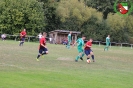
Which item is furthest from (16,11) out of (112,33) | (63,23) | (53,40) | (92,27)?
(112,33)

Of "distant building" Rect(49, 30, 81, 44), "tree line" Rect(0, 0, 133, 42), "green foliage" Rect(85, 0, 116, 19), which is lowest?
"distant building" Rect(49, 30, 81, 44)

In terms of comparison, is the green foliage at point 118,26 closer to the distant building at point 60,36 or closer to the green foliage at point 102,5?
the green foliage at point 102,5

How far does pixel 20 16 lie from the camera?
63.9 m

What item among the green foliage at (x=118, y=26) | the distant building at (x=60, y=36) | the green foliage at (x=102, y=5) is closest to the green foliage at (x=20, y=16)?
the distant building at (x=60, y=36)

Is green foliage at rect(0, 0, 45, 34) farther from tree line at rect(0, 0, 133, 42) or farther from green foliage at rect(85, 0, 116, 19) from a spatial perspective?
green foliage at rect(85, 0, 116, 19)

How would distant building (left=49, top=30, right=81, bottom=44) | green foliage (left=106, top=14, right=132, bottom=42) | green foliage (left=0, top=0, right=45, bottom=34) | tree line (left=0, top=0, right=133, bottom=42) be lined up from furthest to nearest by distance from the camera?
1. green foliage (left=106, top=14, right=132, bottom=42)
2. tree line (left=0, top=0, right=133, bottom=42)
3. green foliage (left=0, top=0, right=45, bottom=34)
4. distant building (left=49, top=30, right=81, bottom=44)

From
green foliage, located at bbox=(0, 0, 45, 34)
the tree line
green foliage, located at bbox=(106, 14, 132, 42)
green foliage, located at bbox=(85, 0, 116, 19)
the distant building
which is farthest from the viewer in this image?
green foliage, located at bbox=(85, 0, 116, 19)

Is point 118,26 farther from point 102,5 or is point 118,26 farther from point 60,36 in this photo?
point 60,36

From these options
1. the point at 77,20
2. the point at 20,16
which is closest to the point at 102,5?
the point at 77,20

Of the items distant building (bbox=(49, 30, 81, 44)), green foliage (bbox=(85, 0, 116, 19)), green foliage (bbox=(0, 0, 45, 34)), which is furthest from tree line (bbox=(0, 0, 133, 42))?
distant building (bbox=(49, 30, 81, 44))

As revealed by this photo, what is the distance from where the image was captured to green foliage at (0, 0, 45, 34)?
63469mm

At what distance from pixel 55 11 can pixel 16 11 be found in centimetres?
1225

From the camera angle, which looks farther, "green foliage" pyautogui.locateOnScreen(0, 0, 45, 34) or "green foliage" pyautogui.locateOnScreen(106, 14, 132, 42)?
"green foliage" pyautogui.locateOnScreen(106, 14, 132, 42)

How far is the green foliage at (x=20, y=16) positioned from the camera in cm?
6347
